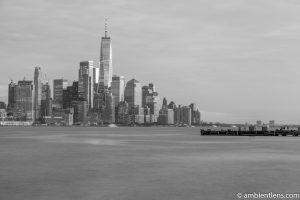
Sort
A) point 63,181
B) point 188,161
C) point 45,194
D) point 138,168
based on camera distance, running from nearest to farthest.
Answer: point 45,194, point 63,181, point 138,168, point 188,161

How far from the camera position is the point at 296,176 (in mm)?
46312

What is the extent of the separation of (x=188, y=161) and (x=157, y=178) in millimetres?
17756

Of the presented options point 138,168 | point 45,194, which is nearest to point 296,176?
point 138,168

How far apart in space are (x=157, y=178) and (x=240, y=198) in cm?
1193

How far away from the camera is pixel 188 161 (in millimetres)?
62000

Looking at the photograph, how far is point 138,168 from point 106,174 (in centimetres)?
664

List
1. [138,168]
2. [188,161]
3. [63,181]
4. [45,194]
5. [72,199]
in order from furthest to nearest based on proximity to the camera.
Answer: [188,161] < [138,168] < [63,181] < [45,194] < [72,199]

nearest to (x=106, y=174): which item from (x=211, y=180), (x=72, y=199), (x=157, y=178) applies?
(x=157, y=178)

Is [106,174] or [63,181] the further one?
[106,174]

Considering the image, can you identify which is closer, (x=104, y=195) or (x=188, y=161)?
(x=104, y=195)

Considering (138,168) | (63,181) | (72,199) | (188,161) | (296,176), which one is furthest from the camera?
(188,161)

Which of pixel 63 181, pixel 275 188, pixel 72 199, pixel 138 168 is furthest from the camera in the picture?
pixel 138 168

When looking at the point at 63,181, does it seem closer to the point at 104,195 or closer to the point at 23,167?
the point at 104,195

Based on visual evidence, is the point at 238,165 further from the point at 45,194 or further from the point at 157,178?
the point at 45,194
